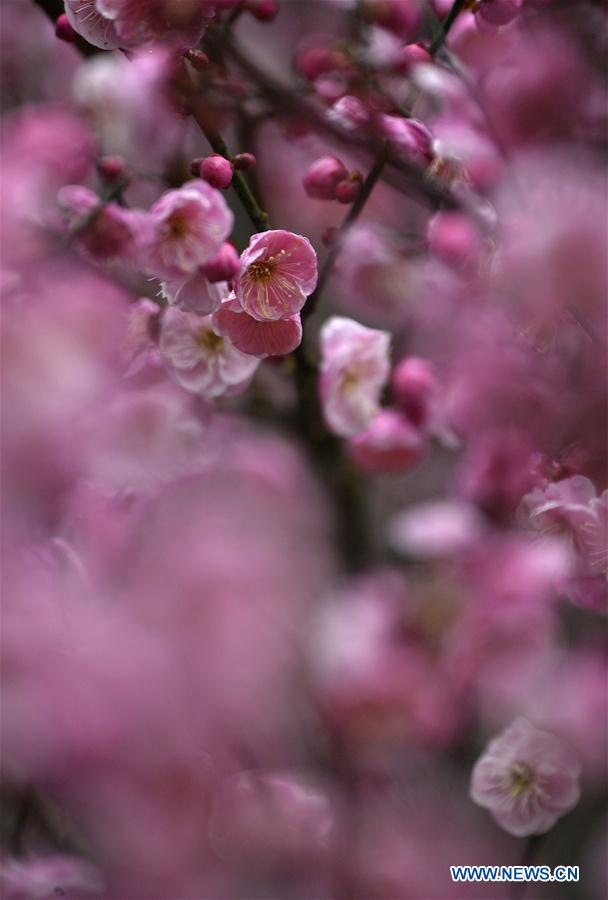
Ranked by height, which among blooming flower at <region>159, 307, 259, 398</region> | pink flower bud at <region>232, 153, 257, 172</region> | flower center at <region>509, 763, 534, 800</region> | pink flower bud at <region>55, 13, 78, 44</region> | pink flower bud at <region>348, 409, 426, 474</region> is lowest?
flower center at <region>509, 763, 534, 800</region>

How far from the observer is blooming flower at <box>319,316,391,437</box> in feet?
2.89

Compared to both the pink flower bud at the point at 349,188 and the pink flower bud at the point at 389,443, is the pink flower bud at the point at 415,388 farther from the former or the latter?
the pink flower bud at the point at 349,188

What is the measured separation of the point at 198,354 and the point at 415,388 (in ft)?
1.02

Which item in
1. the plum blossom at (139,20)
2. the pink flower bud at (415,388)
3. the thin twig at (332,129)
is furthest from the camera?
the pink flower bud at (415,388)

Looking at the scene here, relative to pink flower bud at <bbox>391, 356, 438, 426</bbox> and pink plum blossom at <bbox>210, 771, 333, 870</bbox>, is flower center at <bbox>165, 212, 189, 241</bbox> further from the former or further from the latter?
pink plum blossom at <bbox>210, 771, 333, 870</bbox>

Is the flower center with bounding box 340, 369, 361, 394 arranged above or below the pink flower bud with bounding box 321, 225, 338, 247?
below

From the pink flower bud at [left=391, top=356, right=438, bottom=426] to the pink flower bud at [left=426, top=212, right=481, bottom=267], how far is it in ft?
0.42

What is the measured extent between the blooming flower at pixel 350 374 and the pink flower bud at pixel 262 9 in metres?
0.30

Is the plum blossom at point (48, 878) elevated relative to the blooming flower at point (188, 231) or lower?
lower

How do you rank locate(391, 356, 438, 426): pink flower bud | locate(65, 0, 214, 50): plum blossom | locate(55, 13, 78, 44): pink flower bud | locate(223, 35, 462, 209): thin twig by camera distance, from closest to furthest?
locate(65, 0, 214, 50): plum blossom
locate(55, 13, 78, 44): pink flower bud
locate(223, 35, 462, 209): thin twig
locate(391, 356, 438, 426): pink flower bud

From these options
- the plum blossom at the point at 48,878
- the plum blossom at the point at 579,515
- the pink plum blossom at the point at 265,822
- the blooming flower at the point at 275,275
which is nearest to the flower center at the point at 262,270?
the blooming flower at the point at 275,275

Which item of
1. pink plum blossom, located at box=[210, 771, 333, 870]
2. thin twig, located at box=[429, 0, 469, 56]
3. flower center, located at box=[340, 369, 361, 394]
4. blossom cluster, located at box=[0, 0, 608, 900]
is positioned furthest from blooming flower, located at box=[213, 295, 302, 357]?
pink plum blossom, located at box=[210, 771, 333, 870]

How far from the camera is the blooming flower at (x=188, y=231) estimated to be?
0.67 meters

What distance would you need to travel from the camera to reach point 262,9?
2.70 feet
